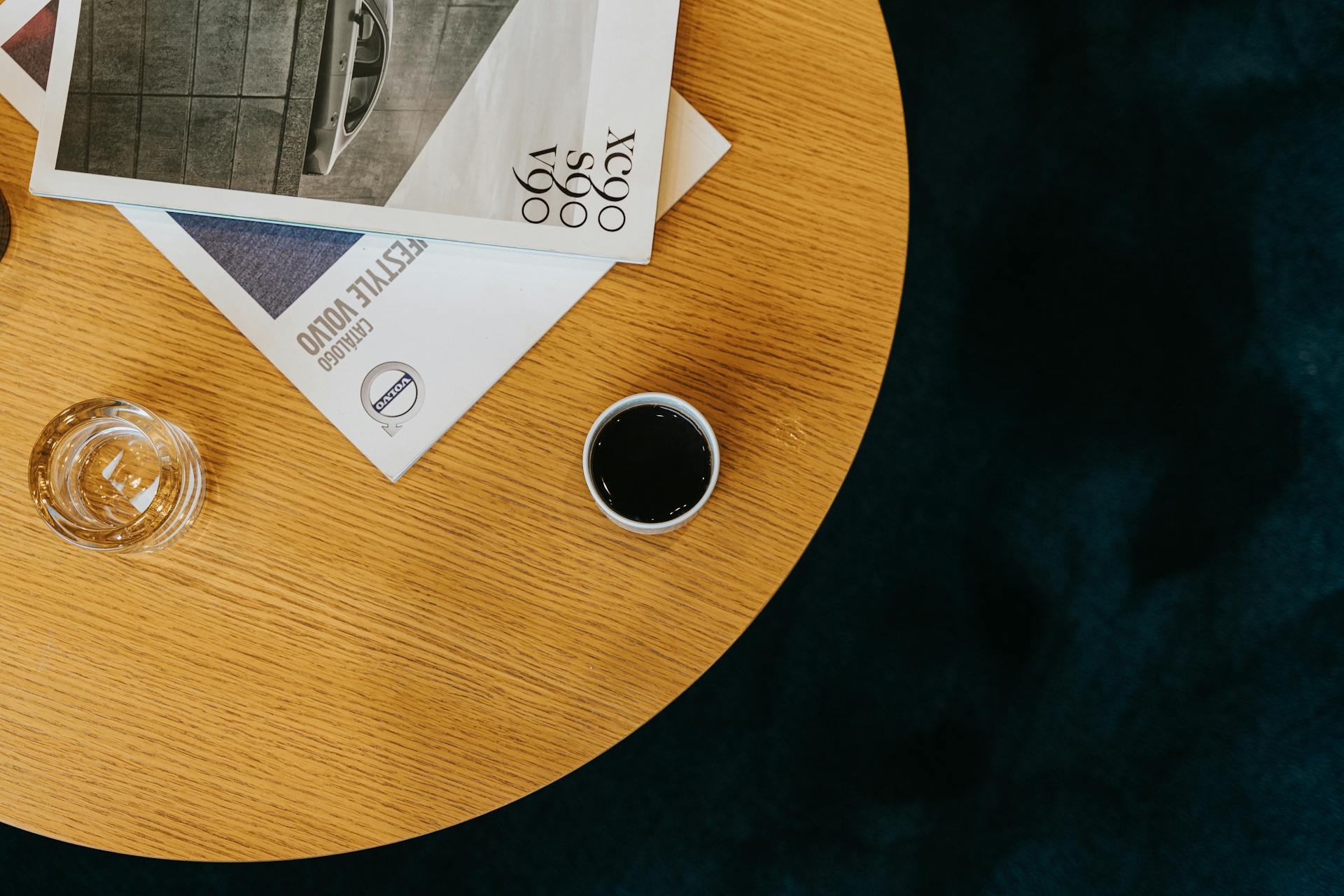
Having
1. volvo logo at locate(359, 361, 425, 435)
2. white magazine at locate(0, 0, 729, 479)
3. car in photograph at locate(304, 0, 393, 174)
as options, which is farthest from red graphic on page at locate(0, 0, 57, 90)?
volvo logo at locate(359, 361, 425, 435)

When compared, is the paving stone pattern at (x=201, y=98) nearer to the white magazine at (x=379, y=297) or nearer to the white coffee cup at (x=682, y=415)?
the white magazine at (x=379, y=297)

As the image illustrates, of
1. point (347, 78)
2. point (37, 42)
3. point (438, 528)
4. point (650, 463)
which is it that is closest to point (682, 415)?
point (650, 463)

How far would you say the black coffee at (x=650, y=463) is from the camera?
58 cm

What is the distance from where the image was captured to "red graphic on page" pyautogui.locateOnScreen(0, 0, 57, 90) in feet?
2.00

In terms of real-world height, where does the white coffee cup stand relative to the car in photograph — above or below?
below

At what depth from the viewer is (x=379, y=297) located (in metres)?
0.61

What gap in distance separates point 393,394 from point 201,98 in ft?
0.79

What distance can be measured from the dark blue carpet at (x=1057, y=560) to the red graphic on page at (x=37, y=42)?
0.89 metres

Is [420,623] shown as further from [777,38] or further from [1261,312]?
[1261,312]

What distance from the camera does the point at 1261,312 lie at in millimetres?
1161

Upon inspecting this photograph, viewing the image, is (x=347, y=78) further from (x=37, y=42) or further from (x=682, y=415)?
(x=682, y=415)

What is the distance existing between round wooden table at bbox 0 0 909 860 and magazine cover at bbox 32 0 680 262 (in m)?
0.04

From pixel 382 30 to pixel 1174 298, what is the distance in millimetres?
1025

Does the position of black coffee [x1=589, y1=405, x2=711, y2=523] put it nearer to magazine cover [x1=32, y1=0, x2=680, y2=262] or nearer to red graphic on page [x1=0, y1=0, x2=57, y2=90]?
magazine cover [x1=32, y1=0, x2=680, y2=262]
